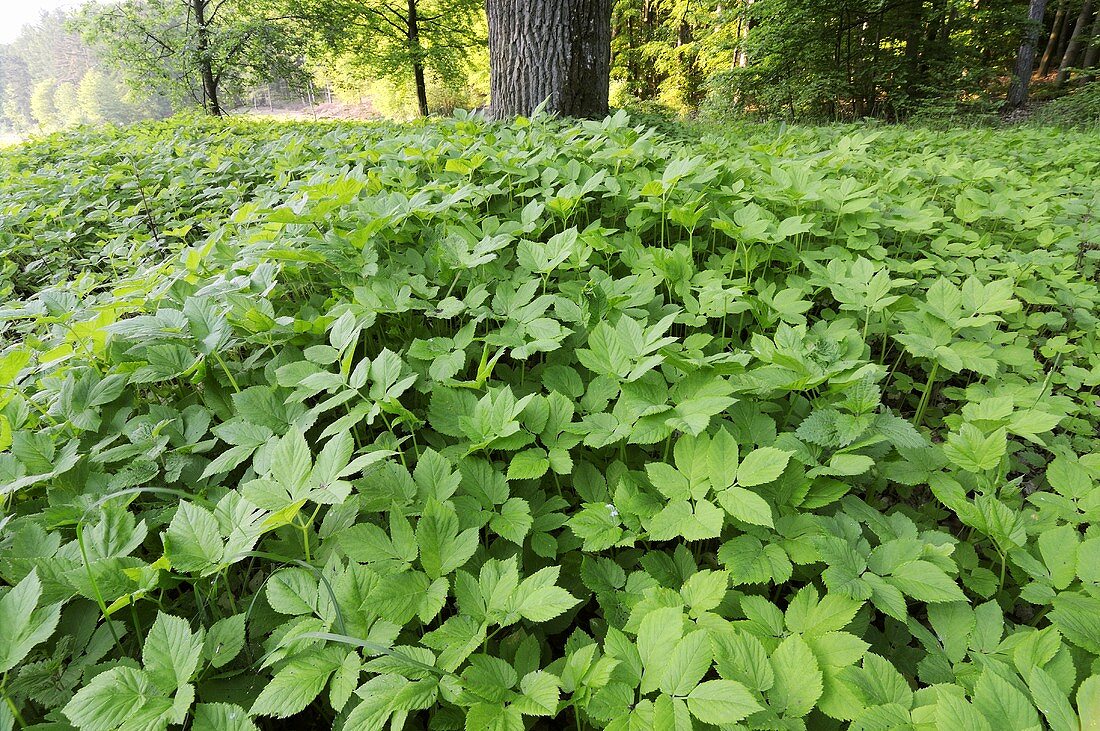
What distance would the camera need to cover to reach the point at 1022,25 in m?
10.9

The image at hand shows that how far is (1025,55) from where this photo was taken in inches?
466

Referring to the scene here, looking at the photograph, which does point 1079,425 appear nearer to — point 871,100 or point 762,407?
point 762,407

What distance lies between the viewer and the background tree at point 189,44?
48.1 feet

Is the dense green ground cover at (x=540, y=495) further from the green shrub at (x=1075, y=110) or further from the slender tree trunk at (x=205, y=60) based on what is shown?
the slender tree trunk at (x=205, y=60)

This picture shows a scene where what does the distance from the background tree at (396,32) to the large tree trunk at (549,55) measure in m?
11.3

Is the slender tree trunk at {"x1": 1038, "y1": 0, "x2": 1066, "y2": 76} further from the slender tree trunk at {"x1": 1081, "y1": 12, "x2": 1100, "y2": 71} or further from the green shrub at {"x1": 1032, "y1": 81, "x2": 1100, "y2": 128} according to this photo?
the green shrub at {"x1": 1032, "y1": 81, "x2": 1100, "y2": 128}

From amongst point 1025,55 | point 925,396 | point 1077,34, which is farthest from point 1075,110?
point 925,396

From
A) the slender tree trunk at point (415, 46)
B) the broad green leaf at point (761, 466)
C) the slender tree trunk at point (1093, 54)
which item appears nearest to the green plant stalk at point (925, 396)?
the broad green leaf at point (761, 466)

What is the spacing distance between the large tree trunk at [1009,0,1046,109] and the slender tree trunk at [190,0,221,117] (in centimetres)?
2033

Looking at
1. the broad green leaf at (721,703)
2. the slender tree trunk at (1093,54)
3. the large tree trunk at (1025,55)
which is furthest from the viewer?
the slender tree trunk at (1093,54)

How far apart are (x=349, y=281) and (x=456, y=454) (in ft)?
3.00

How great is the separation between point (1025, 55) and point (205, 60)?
70.8ft

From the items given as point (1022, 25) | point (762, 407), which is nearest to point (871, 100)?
point (1022, 25)

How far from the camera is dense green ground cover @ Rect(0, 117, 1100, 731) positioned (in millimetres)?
832
